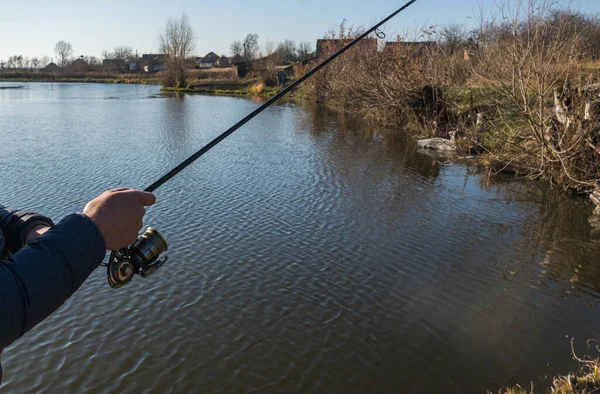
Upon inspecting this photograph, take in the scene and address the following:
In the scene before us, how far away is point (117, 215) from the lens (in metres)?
1.62

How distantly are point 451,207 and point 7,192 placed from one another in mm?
10095

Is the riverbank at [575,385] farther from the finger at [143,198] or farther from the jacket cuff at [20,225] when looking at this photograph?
the jacket cuff at [20,225]

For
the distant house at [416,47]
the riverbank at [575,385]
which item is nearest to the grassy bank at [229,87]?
the distant house at [416,47]

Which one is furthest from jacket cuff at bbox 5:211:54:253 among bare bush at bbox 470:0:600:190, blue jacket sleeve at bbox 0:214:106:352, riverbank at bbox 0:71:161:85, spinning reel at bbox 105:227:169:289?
riverbank at bbox 0:71:161:85

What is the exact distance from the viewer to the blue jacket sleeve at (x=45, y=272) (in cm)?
129

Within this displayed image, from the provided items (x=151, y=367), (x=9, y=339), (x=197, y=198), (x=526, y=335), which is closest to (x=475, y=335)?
(x=526, y=335)

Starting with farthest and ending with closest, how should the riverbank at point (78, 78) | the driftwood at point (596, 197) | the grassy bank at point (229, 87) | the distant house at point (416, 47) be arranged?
the riverbank at point (78, 78), the grassy bank at point (229, 87), the distant house at point (416, 47), the driftwood at point (596, 197)

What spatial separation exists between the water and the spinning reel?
2842 mm

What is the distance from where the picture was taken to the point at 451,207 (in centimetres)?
1105

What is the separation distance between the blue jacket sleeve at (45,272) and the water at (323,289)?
3.75 meters

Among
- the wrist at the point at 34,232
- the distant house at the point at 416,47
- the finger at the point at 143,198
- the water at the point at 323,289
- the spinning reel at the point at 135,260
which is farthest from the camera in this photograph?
the distant house at the point at 416,47

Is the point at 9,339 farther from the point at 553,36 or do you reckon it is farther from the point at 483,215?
the point at 553,36

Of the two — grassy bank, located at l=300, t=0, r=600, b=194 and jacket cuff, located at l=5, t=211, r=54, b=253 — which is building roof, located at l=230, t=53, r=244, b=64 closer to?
grassy bank, located at l=300, t=0, r=600, b=194

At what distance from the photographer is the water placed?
5.10 m
